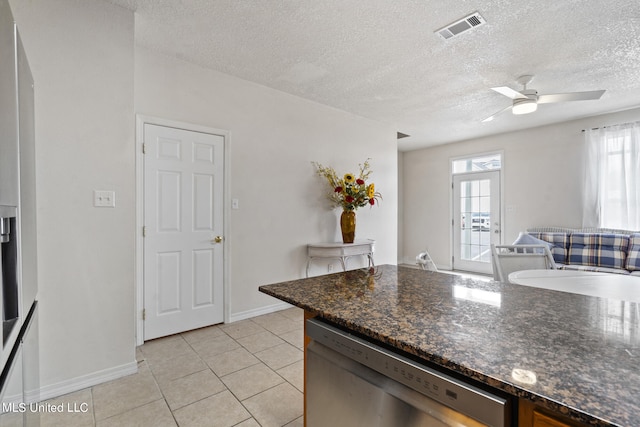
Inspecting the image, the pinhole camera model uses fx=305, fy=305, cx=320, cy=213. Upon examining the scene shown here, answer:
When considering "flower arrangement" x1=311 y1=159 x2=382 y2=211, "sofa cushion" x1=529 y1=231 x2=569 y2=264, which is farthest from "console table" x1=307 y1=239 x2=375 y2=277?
"sofa cushion" x1=529 y1=231 x2=569 y2=264

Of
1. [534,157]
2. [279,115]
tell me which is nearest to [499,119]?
[534,157]

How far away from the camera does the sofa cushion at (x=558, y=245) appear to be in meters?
4.23

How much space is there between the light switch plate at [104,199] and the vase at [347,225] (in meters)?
2.50

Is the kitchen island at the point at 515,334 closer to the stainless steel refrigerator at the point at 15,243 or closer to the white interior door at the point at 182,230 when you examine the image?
the stainless steel refrigerator at the point at 15,243

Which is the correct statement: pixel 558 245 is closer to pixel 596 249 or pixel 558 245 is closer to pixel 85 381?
pixel 596 249

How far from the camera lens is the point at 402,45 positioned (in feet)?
8.49

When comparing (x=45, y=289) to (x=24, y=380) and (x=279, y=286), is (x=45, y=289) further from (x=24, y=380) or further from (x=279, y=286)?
(x=279, y=286)

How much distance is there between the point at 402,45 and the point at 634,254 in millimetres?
3796

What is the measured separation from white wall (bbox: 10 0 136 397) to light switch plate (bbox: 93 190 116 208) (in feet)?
0.11

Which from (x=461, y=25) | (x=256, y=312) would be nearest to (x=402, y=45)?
(x=461, y=25)

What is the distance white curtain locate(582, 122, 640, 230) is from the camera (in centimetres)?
402

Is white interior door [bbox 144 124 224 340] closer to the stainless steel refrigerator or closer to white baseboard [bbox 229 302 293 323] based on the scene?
white baseboard [bbox 229 302 293 323]

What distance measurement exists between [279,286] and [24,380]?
102 cm

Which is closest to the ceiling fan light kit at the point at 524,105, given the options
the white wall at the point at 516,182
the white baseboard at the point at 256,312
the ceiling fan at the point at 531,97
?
the ceiling fan at the point at 531,97
